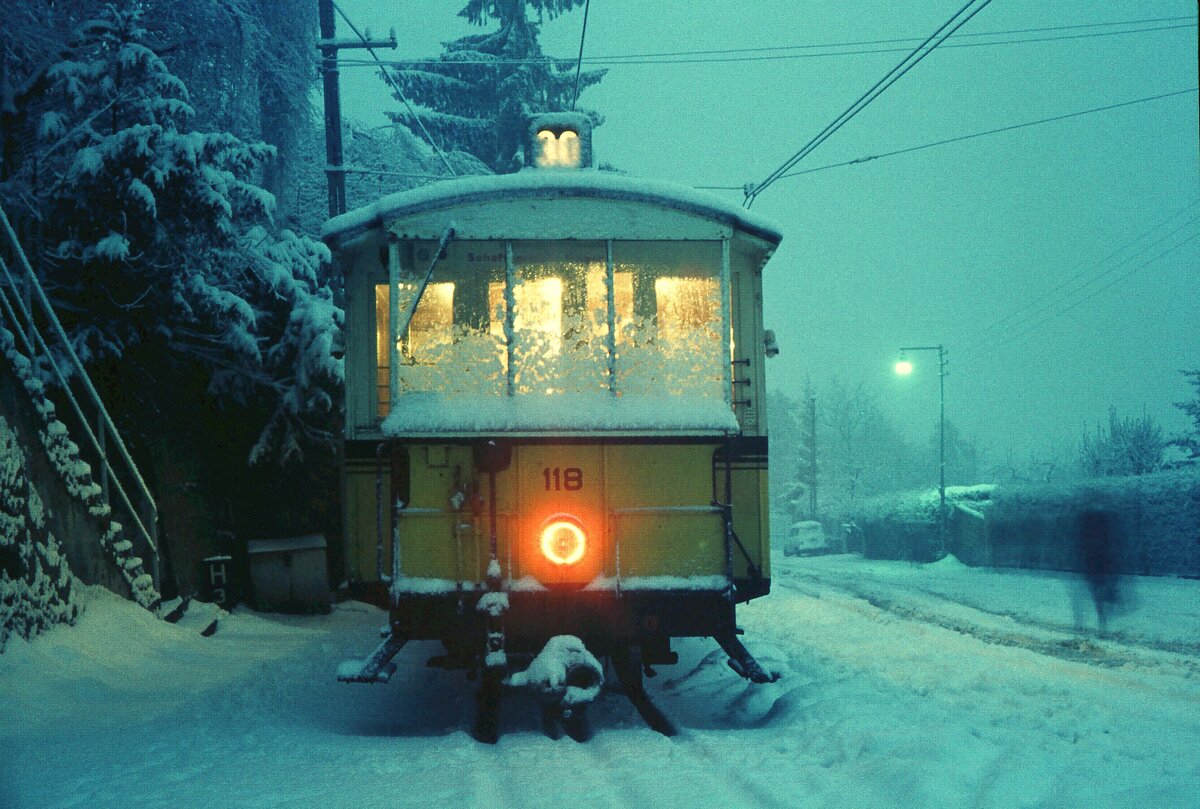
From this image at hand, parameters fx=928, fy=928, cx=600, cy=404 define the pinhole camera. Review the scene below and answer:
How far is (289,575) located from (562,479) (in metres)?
7.64

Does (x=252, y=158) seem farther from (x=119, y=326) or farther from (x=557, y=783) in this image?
(x=557, y=783)

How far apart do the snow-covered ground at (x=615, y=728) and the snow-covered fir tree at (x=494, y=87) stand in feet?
58.5

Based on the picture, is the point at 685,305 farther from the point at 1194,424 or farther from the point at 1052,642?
the point at 1194,424

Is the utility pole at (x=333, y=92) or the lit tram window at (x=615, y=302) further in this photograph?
the utility pole at (x=333, y=92)

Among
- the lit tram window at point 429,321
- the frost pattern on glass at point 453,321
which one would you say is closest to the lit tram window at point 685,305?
the frost pattern on glass at point 453,321

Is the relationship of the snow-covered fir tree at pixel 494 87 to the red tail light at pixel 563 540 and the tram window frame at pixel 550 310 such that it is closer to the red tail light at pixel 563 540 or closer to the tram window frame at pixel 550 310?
the tram window frame at pixel 550 310

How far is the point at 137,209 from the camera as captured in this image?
9219mm

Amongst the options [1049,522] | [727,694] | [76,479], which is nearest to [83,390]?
[76,479]

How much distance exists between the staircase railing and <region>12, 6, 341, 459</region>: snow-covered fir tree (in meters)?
0.37

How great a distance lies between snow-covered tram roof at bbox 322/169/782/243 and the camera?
6180 millimetres

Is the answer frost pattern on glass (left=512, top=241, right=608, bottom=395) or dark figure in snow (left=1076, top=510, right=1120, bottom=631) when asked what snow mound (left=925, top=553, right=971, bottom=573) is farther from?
frost pattern on glass (left=512, top=241, right=608, bottom=395)

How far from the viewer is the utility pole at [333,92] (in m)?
15.1

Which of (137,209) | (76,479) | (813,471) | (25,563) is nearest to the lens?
(25,563)

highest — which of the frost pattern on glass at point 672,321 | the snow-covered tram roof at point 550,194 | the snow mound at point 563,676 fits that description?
the snow-covered tram roof at point 550,194
